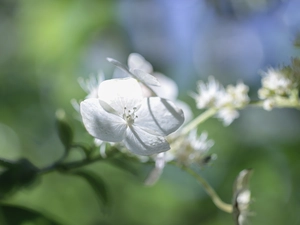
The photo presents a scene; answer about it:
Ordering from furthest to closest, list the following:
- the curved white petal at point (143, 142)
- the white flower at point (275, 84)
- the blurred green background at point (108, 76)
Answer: the blurred green background at point (108, 76)
the white flower at point (275, 84)
the curved white petal at point (143, 142)

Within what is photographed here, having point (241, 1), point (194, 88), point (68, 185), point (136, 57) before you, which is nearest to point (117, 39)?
point (194, 88)

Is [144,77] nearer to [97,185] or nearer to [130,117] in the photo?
[130,117]

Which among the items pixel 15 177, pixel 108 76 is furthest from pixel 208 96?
pixel 108 76

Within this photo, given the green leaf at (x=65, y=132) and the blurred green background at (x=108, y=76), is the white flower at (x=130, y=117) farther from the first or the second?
the blurred green background at (x=108, y=76)

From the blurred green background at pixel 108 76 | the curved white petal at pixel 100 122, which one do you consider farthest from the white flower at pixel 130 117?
the blurred green background at pixel 108 76

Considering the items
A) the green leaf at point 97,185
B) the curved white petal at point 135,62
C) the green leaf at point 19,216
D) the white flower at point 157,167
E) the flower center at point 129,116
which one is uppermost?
the curved white petal at point 135,62

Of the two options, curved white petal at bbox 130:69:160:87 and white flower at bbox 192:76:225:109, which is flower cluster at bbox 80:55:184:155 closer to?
curved white petal at bbox 130:69:160:87
